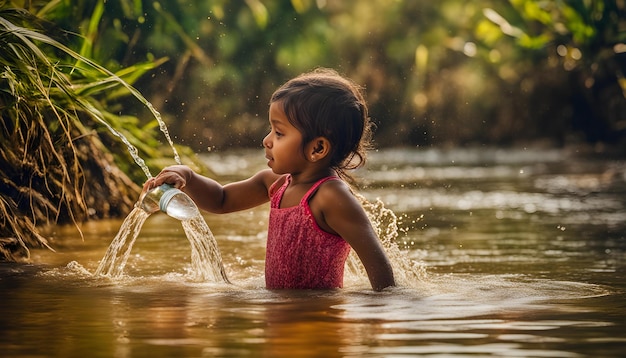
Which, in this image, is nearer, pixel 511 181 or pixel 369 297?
pixel 369 297

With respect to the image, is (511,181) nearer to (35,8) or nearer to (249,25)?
(35,8)

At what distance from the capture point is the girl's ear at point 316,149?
426cm

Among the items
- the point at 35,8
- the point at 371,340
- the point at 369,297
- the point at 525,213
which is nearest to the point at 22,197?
the point at 35,8

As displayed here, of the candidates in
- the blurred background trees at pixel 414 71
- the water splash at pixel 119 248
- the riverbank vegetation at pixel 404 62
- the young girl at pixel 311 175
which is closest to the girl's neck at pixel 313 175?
the young girl at pixel 311 175

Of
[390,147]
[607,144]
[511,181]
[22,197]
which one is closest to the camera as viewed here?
[22,197]

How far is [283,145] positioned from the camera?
4.26 meters

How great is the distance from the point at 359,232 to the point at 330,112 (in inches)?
18.4

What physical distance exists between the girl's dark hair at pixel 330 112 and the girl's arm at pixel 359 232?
0.21m

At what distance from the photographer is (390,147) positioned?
19391 mm

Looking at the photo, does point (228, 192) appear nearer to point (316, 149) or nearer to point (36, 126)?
point (316, 149)

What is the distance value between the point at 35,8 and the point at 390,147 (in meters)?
13.2

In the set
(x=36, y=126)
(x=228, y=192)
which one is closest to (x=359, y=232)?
(x=228, y=192)

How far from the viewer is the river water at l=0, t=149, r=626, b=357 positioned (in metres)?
3.15

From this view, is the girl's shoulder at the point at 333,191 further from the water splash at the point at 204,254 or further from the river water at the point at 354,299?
the water splash at the point at 204,254
